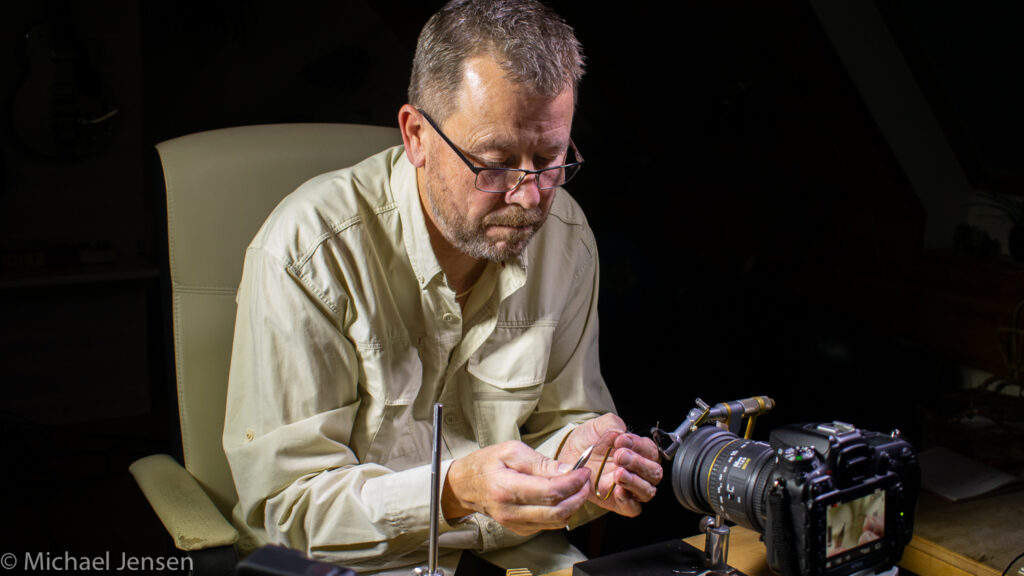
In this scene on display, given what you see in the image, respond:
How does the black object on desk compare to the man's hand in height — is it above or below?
below

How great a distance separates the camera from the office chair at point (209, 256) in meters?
1.35

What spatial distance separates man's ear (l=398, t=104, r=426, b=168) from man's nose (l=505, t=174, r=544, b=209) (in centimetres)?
16

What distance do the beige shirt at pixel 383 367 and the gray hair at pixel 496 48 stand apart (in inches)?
6.6

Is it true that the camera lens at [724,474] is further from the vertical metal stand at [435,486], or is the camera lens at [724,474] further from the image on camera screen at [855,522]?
the vertical metal stand at [435,486]

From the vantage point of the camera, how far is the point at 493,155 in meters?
1.25

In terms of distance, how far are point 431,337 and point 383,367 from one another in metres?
0.11

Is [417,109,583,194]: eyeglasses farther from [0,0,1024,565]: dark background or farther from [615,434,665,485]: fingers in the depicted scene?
[0,0,1024,565]: dark background

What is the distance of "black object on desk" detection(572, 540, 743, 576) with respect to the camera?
→ 116 centimetres

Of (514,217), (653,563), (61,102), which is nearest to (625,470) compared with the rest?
(653,563)

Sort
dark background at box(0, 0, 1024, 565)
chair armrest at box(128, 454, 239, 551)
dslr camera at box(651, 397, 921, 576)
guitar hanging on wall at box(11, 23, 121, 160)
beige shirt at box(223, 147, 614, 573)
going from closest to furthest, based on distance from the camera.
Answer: dslr camera at box(651, 397, 921, 576) < chair armrest at box(128, 454, 239, 551) < beige shirt at box(223, 147, 614, 573) < dark background at box(0, 0, 1024, 565) < guitar hanging on wall at box(11, 23, 121, 160)

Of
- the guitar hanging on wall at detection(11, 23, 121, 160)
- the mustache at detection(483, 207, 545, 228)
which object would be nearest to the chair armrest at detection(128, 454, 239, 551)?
the mustache at detection(483, 207, 545, 228)

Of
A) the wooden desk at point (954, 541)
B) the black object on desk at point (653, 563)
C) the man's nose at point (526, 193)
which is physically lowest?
the wooden desk at point (954, 541)

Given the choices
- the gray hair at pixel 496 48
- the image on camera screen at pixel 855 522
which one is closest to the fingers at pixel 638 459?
the image on camera screen at pixel 855 522

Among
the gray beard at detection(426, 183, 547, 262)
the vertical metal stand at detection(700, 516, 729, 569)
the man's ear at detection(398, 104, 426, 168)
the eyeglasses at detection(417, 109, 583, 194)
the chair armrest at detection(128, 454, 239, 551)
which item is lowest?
the vertical metal stand at detection(700, 516, 729, 569)
